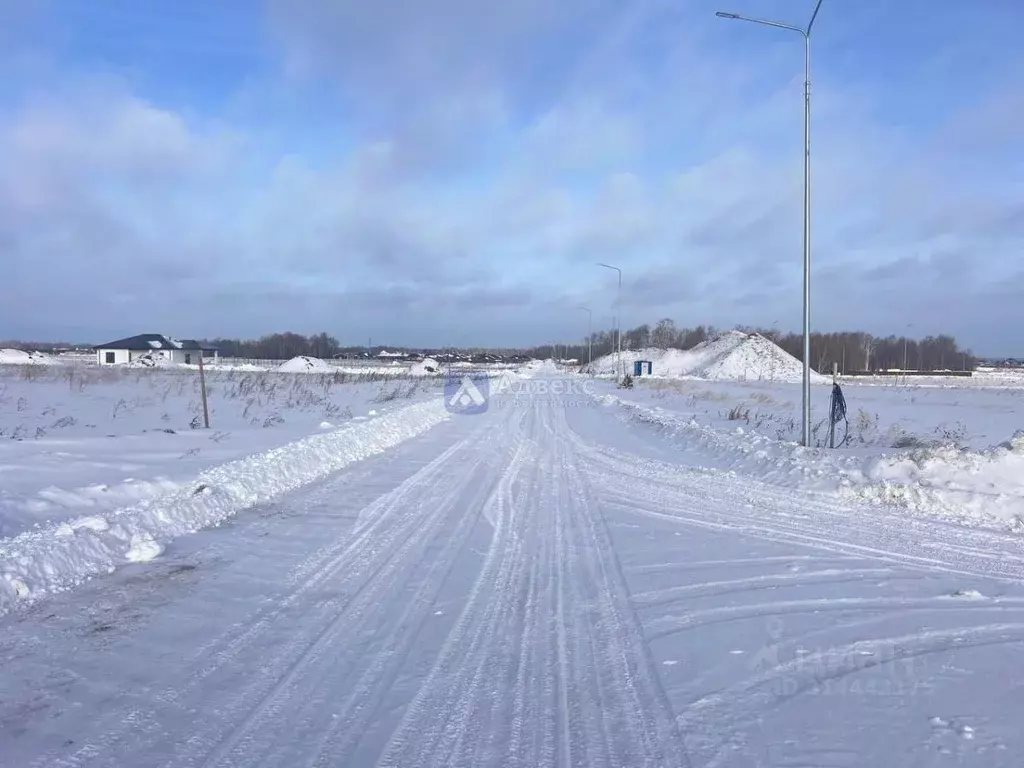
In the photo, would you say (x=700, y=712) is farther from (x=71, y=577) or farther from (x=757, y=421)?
(x=757, y=421)

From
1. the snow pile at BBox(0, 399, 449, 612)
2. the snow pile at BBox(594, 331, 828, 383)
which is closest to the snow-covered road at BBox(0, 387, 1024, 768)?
the snow pile at BBox(0, 399, 449, 612)

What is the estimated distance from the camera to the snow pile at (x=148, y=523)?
6633mm

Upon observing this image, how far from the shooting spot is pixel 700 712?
175 inches

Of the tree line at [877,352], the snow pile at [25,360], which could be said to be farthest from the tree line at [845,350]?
the snow pile at [25,360]

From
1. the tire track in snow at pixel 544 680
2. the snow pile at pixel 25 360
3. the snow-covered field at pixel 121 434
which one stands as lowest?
the tire track in snow at pixel 544 680

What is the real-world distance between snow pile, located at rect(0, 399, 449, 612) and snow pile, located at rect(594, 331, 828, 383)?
86571 mm

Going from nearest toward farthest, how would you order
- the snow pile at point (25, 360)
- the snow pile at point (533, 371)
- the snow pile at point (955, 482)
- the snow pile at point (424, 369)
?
the snow pile at point (955, 482), the snow pile at point (25, 360), the snow pile at point (424, 369), the snow pile at point (533, 371)

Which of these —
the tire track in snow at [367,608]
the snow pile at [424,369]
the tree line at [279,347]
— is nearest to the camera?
the tire track in snow at [367,608]

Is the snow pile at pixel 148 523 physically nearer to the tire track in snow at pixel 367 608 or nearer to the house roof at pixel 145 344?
the tire track in snow at pixel 367 608

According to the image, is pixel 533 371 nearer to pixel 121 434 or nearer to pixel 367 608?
pixel 121 434

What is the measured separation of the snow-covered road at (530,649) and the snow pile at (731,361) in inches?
3539

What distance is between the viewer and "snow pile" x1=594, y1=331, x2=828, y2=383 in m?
104

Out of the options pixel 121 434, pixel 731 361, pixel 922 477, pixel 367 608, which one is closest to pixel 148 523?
pixel 367 608

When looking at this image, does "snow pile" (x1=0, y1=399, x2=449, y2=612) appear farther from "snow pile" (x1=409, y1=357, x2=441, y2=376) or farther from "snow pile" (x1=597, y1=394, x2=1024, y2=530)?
"snow pile" (x1=409, y1=357, x2=441, y2=376)
